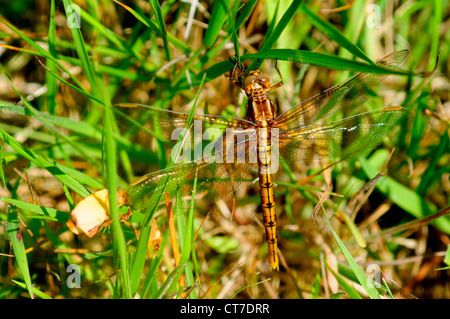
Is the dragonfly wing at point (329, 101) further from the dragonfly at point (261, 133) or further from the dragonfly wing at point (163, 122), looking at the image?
the dragonfly wing at point (163, 122)

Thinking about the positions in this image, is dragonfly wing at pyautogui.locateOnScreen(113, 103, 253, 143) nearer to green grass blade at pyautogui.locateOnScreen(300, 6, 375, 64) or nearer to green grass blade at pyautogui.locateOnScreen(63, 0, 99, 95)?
green grass blade at pyautogui.locateOnScreen(63, 0, 99, 95)

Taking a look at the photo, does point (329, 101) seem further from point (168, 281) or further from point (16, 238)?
point (16, 238)

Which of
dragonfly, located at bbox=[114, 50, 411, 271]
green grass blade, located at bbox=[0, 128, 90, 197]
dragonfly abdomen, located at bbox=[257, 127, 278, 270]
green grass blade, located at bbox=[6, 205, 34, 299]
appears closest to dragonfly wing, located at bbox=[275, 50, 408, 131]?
dragonfly, located at bbox=[114, 50, 411, 271]

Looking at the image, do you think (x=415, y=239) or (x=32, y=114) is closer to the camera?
(x=32, y=114)
